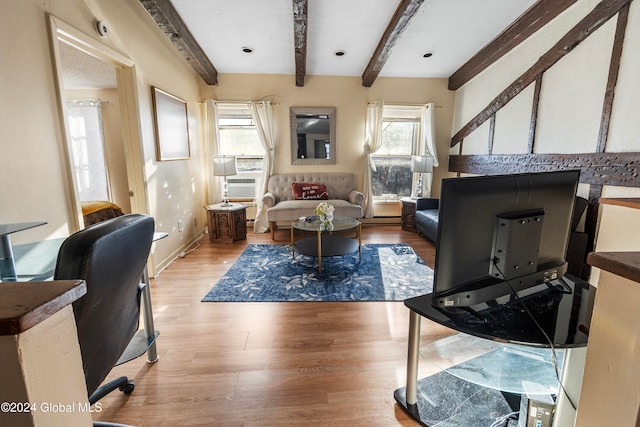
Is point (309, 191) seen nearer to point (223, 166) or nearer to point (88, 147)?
point (223, 166)

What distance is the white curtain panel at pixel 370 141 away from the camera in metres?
4.64

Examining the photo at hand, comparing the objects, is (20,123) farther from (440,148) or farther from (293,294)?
(440,148)

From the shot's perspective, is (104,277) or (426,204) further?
(426,204)

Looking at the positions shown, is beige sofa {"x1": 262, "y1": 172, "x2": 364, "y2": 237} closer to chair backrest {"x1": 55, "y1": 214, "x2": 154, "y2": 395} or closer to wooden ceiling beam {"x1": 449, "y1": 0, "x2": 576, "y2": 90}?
wooden ceiling beam {"x1": 449, "y1": 0, "x2": 576, "y2": 90}

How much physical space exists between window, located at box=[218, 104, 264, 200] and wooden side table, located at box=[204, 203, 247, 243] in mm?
937

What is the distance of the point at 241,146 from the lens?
482 centimetres

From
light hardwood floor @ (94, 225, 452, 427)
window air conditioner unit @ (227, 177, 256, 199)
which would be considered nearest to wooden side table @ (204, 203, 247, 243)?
window air conditioner unit @ (227, 177, 256, 199)

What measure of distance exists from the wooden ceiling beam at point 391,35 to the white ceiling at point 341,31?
0.08m

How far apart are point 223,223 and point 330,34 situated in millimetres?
2874

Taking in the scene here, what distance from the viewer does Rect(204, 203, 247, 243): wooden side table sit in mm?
4000

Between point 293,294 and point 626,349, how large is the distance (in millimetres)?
2209

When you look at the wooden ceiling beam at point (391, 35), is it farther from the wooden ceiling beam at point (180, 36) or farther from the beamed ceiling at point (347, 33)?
the wooden ceiling beam at point (180, 36)

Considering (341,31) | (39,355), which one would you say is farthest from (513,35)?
(39,355)

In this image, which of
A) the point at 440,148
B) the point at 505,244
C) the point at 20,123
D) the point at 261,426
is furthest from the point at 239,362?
the point at 440,148
